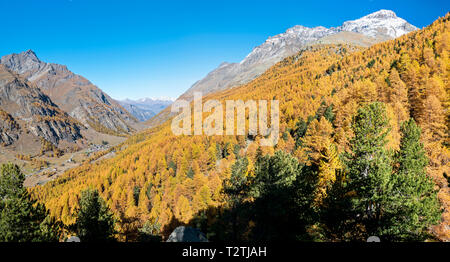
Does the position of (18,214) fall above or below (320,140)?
below

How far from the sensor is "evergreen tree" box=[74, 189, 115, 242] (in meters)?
25.9

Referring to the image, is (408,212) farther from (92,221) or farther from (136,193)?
(136,193)

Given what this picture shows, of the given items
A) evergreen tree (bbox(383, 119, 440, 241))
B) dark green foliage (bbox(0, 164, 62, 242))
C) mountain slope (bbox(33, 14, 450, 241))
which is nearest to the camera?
evergreen tree (bbox(383, 119, 440, 241))

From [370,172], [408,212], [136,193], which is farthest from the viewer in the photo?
[136,193]

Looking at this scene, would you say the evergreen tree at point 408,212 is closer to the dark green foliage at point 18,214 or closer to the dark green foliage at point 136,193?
the dark green foliage at point 18,214

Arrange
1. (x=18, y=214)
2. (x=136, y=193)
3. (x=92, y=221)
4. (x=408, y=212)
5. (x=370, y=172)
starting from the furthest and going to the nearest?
(x=136, y=193) < (x=92, y=221) < (x=18, y=214) < (x=370, y=172) < (x=408, y=212)

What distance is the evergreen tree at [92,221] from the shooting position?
25.9 meters

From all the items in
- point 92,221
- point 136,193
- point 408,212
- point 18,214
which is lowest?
point 136,193

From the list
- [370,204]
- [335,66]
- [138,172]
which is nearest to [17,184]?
[370,204]

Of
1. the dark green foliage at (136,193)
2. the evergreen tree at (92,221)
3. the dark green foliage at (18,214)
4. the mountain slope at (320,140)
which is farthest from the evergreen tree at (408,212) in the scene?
the dark green foliage at (136,193)

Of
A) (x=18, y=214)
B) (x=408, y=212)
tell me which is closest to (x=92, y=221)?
(x=18, y=214)

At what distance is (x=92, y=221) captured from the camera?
88.2 feet

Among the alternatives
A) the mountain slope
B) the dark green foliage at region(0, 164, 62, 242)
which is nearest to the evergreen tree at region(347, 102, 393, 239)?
the mountain slope

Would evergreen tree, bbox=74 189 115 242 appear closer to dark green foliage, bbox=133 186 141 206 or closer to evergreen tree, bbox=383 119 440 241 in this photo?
evergreen tree, bbox=383 119 440 241
